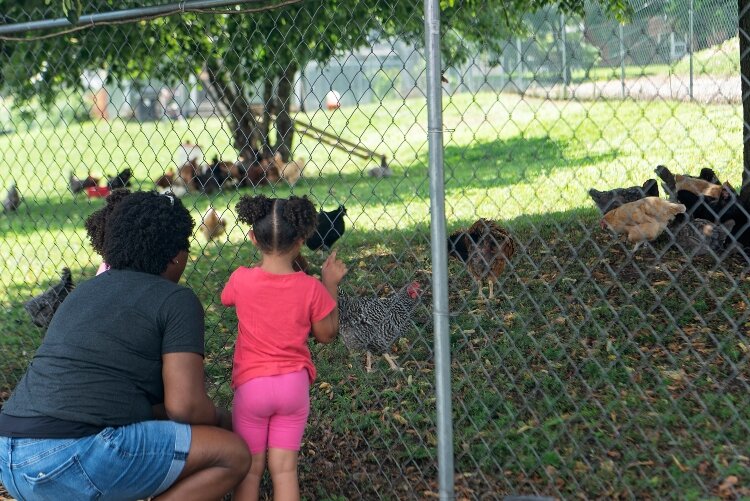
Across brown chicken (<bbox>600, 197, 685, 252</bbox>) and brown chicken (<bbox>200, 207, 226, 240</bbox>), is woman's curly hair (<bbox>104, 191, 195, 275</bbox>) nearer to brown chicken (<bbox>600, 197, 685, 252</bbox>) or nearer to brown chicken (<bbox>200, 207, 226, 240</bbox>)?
brown chicken (<bbox>600, 197, 685, 252</bbox>)

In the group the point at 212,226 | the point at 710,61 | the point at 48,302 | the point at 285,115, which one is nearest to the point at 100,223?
the point at 48,302

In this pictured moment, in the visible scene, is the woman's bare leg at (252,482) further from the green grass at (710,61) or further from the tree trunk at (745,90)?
the tree trunk at (745,90)

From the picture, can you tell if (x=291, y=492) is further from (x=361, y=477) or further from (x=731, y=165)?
(x=731, y=165)

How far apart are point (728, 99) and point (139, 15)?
2.26 metres

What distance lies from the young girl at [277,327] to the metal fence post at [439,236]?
1.37 ft

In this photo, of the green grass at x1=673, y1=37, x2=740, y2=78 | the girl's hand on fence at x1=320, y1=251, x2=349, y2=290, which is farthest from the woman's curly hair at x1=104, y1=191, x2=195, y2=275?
the green grass at x1=673, y1=37, x2=740, y2=78

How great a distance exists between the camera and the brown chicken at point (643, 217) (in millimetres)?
4016

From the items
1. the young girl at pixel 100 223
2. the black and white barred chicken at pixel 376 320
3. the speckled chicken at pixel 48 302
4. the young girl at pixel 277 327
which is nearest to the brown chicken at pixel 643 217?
the black and white barred chicken at pixel 376 320

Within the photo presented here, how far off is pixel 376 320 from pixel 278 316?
1650 mm

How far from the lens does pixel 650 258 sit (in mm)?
5293

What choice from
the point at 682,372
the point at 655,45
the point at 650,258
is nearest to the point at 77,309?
the point at 655,45

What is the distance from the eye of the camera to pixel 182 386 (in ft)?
9.12

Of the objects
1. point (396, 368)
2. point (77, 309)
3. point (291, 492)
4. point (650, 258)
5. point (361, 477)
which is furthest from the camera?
point (650, 258)

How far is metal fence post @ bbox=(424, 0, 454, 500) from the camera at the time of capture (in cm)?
273
